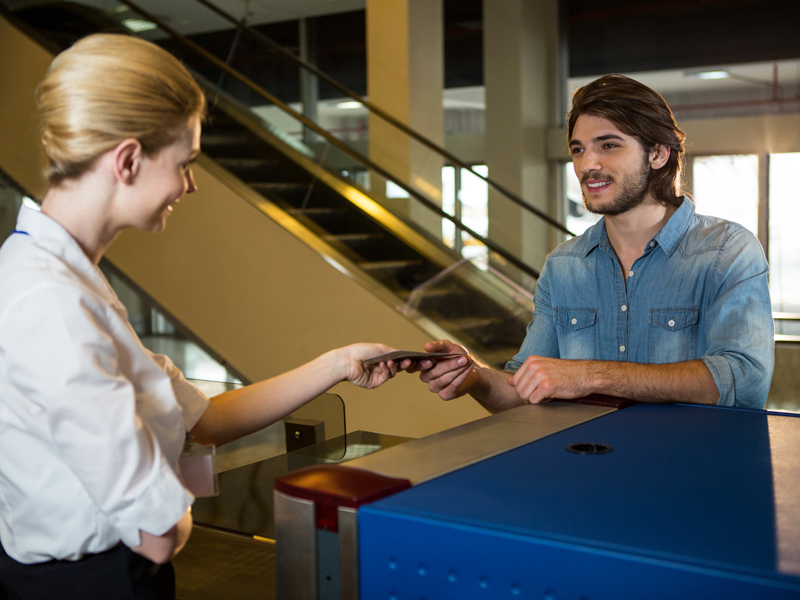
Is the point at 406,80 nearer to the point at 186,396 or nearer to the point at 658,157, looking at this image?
the point at 658,157

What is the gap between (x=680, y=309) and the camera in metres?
1.97

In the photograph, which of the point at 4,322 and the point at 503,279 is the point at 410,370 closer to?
the point at 4,322

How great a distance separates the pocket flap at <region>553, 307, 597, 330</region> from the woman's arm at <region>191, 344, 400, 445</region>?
28.6 inches

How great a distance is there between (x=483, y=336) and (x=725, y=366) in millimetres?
2602

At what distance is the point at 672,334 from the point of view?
198cm

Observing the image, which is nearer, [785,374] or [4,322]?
[4,322]

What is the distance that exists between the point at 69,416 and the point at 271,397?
0.67 metres

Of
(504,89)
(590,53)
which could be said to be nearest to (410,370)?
(504,89)

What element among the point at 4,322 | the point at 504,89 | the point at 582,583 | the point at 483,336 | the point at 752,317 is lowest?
the point at 483,336

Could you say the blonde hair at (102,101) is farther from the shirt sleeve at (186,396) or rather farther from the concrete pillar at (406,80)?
the concrete pillar at (406,80)

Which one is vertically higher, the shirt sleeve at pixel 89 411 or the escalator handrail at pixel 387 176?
the escalator handrail at pixel 387 176

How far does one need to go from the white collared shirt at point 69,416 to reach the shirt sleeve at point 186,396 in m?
0.24

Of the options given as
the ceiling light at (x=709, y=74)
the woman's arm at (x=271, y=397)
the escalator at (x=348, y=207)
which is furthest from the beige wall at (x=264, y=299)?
the ceiling light at (x=709, y=74)

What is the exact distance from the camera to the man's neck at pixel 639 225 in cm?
209
